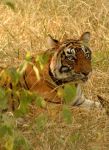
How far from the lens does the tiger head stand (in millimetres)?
3781

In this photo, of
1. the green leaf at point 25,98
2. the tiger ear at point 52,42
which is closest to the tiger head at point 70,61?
the tiger ear at point 52,42

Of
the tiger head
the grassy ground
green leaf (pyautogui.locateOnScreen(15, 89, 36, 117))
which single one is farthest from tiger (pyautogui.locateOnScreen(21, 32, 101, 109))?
green leaf (pyautogui.locateOnScreen(15, 89, 36, 117))

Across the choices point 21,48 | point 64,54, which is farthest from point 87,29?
point 64,54

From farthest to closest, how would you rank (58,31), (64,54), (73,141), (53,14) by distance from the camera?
(53,14)
(58,31)
(64,54)
(73,141)

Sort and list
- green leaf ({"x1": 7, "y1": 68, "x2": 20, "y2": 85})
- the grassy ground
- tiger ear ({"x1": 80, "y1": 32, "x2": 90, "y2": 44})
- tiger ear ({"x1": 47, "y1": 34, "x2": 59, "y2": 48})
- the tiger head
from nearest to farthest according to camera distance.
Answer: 1. green leaf ({"x1": 7, "y1": 68, "x2": 20, "y2": 85})
2. the grassy ground
3. the tiger head
4. tiger ear ({"x1": 47, "y1": 34, "x2": 59, "y2": 48})
5. tiger ear ({"x1": 80, "y1": 32, "x2": 90, "y2": 44})

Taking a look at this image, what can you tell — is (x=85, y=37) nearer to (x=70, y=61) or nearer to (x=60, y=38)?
(x=70, y=61)

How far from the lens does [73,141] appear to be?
3.34m

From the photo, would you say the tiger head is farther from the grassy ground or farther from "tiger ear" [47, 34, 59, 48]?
the grassy ground

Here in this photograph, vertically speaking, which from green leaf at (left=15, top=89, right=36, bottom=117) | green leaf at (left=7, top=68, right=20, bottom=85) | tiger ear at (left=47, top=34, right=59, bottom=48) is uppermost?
tiger ear at (left=47, top=34, right=59, bottom=48)

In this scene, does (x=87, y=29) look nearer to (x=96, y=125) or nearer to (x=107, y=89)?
(x=107, y=89)

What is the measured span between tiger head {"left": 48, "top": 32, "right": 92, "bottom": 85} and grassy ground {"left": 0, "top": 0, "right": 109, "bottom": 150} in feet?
0.88

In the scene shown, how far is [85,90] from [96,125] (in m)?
0.77

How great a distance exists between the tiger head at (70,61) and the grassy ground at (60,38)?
267 mm

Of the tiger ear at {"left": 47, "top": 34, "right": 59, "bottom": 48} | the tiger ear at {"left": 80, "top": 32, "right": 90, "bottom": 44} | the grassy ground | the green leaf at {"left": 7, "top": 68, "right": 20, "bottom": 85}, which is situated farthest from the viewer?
the tiger ear at {"left": 80, "top": 32, "right": 90, "bottom": 44}
